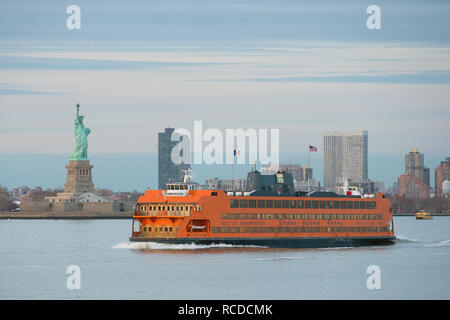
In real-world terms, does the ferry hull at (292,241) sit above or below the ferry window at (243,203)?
below

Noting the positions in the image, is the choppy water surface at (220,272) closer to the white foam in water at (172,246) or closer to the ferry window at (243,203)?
the white foam in water at (172,246)

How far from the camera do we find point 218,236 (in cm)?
7812

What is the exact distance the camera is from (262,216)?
81.0 metres

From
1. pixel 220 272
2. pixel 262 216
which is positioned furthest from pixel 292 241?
pixel 220 272

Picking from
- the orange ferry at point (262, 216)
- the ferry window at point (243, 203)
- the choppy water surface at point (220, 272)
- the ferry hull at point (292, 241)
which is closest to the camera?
the choppy water surface at point (220, 272)

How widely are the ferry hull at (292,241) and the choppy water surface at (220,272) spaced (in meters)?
0.47

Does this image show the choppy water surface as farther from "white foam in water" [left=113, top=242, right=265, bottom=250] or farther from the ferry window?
the ferry window

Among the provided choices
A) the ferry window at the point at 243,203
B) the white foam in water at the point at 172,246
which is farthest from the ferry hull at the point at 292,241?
the ferry window at the point at 243,203

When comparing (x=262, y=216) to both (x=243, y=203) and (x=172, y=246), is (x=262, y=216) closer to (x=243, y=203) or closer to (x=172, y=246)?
(x=243, y=203)

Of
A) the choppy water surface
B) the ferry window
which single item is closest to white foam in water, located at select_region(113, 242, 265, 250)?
the choppy water surface

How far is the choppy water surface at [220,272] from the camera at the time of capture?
5547cm
